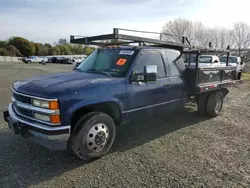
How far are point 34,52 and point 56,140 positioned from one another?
243 ft

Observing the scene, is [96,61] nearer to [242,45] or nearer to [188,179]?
[188,179]

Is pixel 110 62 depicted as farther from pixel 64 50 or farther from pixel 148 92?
pixel 64 50

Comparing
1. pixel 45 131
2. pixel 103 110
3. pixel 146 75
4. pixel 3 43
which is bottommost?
pixel 45 131

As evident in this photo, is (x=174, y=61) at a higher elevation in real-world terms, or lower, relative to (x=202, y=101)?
higher

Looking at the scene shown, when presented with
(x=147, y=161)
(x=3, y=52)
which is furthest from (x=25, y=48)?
(x=147, y=161)

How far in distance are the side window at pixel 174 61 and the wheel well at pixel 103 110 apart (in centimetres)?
170

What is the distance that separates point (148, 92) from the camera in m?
4.09

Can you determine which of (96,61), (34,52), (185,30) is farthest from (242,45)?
(34,52)

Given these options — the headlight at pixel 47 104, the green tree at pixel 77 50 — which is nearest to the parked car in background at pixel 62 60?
the green tree at pixel 77 50

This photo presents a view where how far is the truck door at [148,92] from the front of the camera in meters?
3.88

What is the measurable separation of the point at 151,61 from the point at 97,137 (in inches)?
74.7

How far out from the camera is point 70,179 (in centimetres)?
299

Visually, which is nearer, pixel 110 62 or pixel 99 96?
pixel 99 96

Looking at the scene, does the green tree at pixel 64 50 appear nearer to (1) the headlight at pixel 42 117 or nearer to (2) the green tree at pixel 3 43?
(2) the green tree at pixel 3 43
